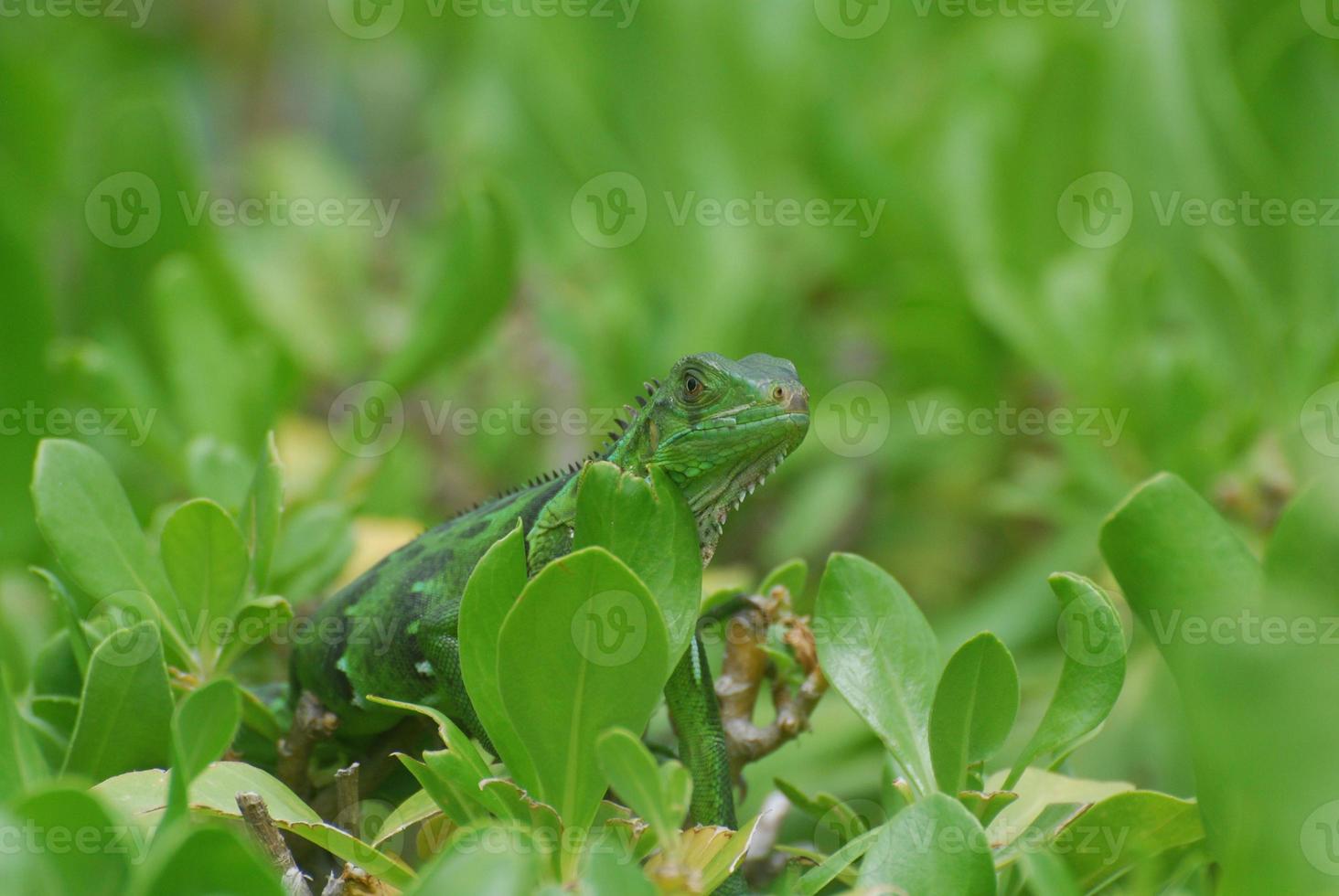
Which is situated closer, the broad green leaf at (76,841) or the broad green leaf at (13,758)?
the broad green leaf at (76,841)

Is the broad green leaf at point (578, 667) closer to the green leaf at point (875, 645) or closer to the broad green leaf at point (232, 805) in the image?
the broad green leaf at point (232, 805)

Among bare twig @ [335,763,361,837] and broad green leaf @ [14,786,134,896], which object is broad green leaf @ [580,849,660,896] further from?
bare twig @ [335,763,361,837]

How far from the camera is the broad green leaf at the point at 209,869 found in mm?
1566

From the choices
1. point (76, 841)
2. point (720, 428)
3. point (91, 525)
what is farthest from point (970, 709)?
point (91, 525)

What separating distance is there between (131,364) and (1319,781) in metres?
4.22

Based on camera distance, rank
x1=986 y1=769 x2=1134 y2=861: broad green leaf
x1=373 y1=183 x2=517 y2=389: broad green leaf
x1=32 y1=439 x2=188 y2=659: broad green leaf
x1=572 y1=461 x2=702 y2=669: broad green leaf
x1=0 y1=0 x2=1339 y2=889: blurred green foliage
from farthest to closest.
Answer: x1=0 y1=0 x2=1339 y2=889: blurred green foliage, x1=373 y1=183 x2=517 y2=389: broad green leaf, x1=32 y1=439 x2=188 y2=659: broad green leaf, x1=986 y1=769 x2=1134 y2=861: broad green leaf, x1=572 y1=461 x2=702 y2=669: broad green leaf

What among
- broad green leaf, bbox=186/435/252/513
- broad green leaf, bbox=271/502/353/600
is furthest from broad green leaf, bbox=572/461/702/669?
broad green leaf, bbox=186/435/252/513

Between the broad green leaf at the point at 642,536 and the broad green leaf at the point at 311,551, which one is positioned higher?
the broad green leaf at the point at 642,536

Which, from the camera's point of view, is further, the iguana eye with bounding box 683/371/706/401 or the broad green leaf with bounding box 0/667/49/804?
the iguana eye with bounding box 683/371/706/401

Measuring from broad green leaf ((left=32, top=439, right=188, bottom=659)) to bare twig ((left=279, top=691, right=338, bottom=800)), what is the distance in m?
0.29

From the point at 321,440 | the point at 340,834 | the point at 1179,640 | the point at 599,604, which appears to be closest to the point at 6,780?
the point at 340,834

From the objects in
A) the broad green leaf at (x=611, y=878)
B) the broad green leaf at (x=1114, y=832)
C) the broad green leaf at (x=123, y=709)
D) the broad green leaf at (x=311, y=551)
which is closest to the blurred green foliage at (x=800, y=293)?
the broad green leaf at (x=311, y=551)

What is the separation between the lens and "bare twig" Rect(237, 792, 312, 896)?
2051mm

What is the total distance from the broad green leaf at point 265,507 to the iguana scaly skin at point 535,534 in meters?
0.28
